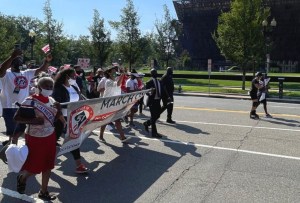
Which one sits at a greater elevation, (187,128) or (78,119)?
(78,119)

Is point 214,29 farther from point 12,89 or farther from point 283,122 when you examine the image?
point 12,89

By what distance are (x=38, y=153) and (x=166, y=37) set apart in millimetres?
40607

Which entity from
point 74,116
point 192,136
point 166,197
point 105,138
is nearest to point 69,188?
point 74,116

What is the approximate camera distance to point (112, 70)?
31.7 feet

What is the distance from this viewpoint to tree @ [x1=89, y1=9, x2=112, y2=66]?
39812 millimetres

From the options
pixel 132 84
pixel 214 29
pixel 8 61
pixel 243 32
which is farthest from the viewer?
pixel 214 29

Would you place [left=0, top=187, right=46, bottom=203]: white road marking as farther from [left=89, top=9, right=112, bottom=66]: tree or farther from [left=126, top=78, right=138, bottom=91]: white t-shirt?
[left=89, top=9, right=112, bottom=66]: tree

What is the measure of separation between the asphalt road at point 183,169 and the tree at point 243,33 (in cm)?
1752

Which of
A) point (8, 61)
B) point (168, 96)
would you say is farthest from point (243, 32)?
point (8, 61)

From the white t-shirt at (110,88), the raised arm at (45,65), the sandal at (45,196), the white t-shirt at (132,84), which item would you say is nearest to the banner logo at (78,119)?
the raised arm at (45,65)

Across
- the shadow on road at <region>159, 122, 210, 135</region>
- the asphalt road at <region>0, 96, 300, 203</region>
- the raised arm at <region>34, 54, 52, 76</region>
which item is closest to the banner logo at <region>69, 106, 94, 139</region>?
the asphalt road at <region>0, 96, 300, 203</region>

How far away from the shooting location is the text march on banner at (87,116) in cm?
646

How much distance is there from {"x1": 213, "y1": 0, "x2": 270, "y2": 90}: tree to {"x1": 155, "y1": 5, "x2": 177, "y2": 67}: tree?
631 inches

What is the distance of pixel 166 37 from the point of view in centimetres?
4494
